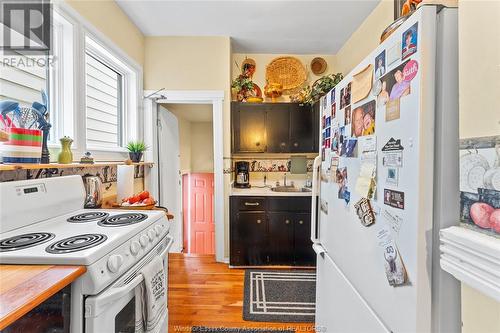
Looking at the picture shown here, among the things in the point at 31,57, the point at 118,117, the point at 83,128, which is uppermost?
the point at 31,57

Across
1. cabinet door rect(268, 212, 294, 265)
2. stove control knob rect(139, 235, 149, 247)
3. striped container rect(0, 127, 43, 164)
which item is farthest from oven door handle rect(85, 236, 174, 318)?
cabinet door rect(268, 212, 294, 265)

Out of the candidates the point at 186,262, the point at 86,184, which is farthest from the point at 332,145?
the point at 186,262

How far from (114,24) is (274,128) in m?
1.98

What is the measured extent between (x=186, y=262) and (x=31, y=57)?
2416mm

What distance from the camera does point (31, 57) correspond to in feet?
4.82

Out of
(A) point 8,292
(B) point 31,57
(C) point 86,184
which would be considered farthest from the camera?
(C) point 86,184

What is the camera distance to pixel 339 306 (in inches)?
47.3

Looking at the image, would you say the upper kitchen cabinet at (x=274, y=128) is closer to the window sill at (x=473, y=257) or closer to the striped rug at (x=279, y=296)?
the striped rug at (x=279, y=296)

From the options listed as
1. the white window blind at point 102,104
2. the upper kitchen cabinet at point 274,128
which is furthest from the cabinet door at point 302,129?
the white window blind at point 102,104

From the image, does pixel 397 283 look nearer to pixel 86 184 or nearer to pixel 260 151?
pixel 86 184

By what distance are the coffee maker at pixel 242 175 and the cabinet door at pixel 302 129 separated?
0.67 meters

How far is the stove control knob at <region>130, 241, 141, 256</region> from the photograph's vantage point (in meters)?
1.05

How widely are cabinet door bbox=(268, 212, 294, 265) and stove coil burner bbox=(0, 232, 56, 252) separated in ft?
6.91

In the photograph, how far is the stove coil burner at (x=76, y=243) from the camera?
87 cm
